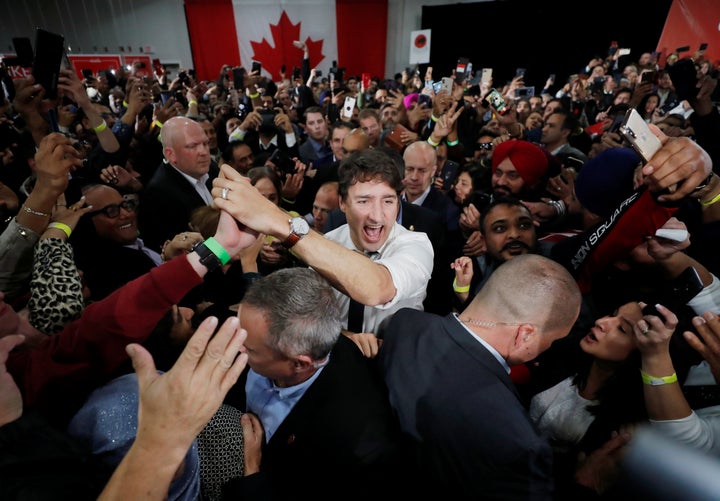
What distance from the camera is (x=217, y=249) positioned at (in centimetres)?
136

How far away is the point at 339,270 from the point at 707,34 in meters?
13.7

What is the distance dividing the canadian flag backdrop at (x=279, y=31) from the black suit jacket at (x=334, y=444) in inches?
724

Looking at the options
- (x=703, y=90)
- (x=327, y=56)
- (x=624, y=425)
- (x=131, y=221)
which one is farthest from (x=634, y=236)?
(x=327, y=56)

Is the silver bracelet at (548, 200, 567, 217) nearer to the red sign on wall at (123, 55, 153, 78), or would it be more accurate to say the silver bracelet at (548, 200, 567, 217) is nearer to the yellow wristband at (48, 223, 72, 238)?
the yellow wristband at (48, 223, 72, 238)

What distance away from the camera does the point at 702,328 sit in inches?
55.0

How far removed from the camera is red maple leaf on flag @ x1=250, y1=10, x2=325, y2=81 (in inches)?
646

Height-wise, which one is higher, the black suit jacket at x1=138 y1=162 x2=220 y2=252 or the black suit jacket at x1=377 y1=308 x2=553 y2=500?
the black suit jacket at x1=377 y1=308 x2=553 y2=500

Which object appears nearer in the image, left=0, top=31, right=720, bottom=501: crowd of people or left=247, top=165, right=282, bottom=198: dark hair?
left=0, top=31, right=720, bottom=501: crowd of people

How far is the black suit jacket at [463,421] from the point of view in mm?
1120

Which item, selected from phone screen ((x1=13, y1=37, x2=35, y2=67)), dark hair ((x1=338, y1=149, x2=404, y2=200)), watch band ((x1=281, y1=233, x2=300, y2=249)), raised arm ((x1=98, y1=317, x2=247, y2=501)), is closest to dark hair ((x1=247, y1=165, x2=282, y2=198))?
dark hair ((x1=338, y1=149, x2=404, y2=200))

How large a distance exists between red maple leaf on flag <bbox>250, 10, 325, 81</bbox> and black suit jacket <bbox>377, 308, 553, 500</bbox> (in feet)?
60.3

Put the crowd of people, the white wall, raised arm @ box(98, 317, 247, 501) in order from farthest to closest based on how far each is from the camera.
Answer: the white wall
the crowd of people
raised arm @ box(98, 317, 247, 501)

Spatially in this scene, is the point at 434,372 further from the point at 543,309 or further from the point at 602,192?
the point at 602,192

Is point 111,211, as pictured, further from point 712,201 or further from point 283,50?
point 283,50
